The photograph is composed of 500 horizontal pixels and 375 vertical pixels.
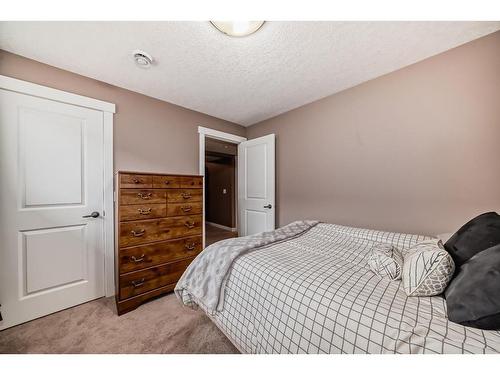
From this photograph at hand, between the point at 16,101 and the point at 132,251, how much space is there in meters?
1.60

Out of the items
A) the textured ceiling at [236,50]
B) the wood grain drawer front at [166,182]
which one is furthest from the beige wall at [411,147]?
the wood grain drawer front at [166,182]

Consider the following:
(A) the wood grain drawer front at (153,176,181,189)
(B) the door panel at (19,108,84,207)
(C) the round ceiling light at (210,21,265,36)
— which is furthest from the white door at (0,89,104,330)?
(C) the round ceiling light at (210,21,265,36)

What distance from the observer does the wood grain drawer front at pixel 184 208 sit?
196cm

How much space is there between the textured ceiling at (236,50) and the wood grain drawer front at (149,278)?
1.96m

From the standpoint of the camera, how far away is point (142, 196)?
177 centimetres

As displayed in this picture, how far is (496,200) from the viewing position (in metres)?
1.38

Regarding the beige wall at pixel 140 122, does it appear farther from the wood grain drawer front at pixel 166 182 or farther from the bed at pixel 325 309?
the bed at pixel 325 309

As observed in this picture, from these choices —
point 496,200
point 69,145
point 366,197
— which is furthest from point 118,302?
point 496,200

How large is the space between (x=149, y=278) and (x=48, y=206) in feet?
3.73

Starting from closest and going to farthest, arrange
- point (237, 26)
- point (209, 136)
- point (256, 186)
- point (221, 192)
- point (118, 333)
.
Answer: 1. point (237, 26)
2. point (118, 333)
3. point (209, 136)
4. point (256, 186)
5. point (221, 192)

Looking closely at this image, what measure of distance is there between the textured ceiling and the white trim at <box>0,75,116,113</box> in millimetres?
240

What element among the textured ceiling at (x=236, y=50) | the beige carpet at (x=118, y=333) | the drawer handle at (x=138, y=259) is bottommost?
the beige carpet at (x=118, y=333)

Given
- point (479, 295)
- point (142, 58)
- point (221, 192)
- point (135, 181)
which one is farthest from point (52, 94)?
point (221, 192)

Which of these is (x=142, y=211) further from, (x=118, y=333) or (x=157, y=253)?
(x=118, y=333)
